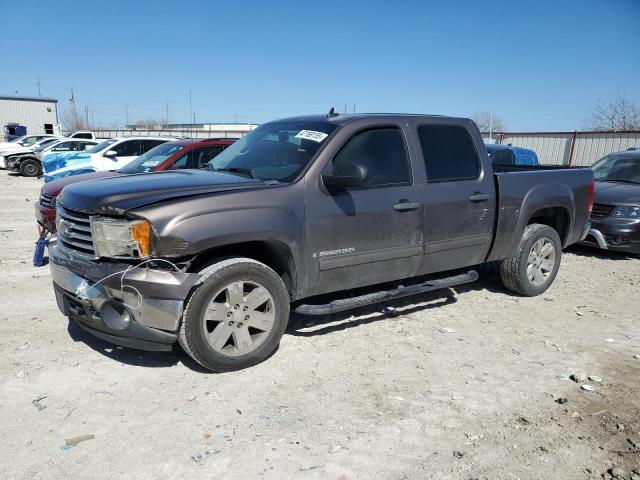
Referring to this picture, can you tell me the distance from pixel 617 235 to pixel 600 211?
19.4 inches

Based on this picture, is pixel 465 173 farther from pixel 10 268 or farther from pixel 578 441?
pixel 10 268

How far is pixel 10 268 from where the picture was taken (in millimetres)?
6469

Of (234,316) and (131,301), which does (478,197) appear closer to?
(234,316)

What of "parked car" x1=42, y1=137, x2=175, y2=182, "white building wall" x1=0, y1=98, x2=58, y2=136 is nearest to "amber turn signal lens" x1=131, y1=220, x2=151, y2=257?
"parked car" x1=42, y1=137, x2=175, y2=182

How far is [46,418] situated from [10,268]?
161 inches

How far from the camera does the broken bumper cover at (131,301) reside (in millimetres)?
3340

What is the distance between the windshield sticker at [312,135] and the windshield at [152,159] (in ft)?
15.3

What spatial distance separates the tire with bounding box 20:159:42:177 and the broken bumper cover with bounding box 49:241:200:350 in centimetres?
2037

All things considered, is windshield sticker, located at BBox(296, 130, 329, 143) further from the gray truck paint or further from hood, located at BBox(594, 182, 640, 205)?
hood, located at BBox(594, 182, 640, 205)

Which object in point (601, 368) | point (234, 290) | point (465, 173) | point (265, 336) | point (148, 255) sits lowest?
point (601, 368)

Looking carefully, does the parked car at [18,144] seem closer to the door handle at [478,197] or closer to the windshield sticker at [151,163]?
the windshield sticker at [151,163]

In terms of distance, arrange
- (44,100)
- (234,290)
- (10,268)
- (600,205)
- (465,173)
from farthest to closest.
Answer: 1. (44,100)
2. (600,205)
3. (10,268)
4. (465,173)
5. (234,290)

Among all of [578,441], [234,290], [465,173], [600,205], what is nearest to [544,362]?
[578,441]

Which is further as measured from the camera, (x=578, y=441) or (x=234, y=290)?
(x=234, y=290)
